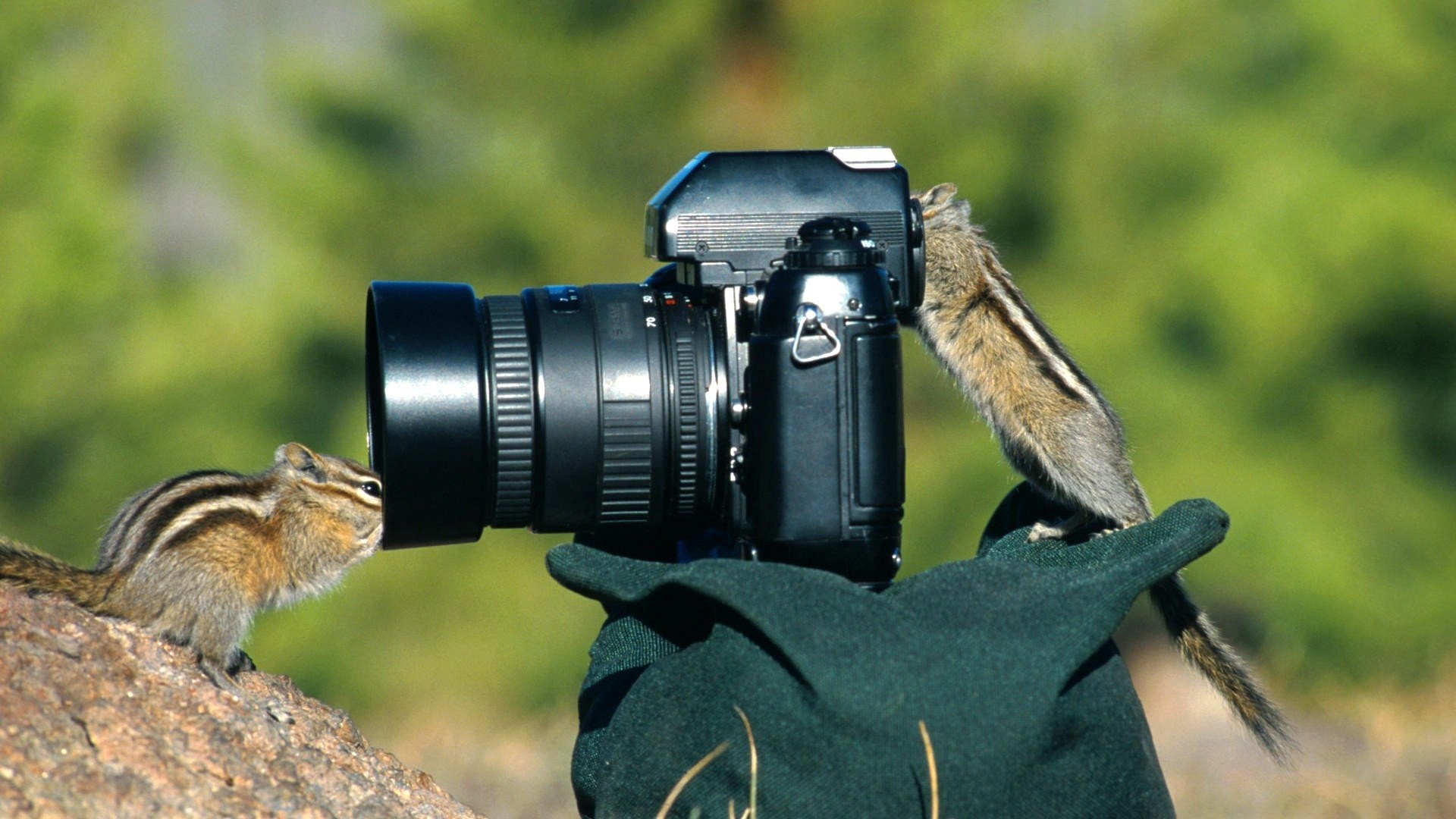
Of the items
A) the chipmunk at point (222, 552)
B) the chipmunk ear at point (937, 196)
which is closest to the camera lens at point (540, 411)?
the chipmunk at point (222, 552)

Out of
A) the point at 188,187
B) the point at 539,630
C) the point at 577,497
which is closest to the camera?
the point at 577,497

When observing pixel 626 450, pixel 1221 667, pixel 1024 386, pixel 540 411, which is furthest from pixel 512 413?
pixel 1221 667

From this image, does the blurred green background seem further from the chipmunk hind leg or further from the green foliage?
the chipmunk hind leg

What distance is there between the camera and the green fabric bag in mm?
1669

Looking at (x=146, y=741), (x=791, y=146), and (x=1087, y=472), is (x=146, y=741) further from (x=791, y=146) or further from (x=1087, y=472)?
(x=791, y=146)

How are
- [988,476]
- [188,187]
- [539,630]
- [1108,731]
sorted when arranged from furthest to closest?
[188,187]
[539,630]
[988,476]
[1108,731]

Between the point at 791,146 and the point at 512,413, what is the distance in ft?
8.98

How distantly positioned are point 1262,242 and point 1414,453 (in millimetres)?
1082

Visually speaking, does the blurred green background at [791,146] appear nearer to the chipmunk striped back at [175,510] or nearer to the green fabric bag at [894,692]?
the chipmunk striped back at [175,510]

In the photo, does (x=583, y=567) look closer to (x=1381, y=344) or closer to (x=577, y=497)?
(x=577, y=497)

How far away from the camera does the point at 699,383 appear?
2.17m

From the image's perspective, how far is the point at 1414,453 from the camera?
536 centimetres

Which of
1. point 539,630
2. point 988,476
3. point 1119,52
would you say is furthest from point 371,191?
point 1119,52

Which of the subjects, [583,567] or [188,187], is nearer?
[583,567]
